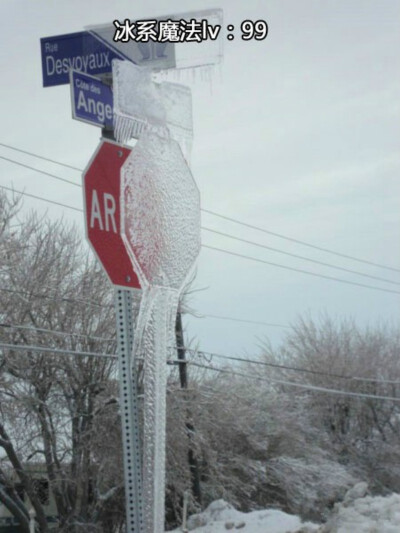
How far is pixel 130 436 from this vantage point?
12.0 ft

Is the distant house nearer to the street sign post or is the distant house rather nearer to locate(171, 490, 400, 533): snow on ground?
locate(171, 490, 400, 533): snow on ground

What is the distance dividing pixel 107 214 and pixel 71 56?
111cm

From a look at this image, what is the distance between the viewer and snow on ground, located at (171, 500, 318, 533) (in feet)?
61.6

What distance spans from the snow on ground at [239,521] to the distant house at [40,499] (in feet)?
11.7

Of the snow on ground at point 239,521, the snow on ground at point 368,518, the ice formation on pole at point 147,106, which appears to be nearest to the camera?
the ice formation on pole at point 147,106

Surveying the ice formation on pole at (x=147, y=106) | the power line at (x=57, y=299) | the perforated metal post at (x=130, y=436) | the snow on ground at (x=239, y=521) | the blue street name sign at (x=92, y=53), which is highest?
the power line at (x=57, y=299)

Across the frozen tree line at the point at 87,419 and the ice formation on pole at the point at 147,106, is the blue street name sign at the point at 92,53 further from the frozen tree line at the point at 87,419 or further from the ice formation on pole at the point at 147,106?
the frozen tree line at the point at 87,419

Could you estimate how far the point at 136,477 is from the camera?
365 centimetres

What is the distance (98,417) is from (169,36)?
18331 mm

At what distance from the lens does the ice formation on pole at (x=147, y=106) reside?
11.9ft

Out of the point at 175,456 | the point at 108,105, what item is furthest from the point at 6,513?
the point at 108,105

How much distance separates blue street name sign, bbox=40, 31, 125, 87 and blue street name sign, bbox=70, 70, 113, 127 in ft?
0.30

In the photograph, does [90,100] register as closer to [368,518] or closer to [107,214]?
[107,214]

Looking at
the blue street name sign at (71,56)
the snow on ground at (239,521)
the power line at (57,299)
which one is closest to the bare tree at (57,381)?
the power line at (57,299)
